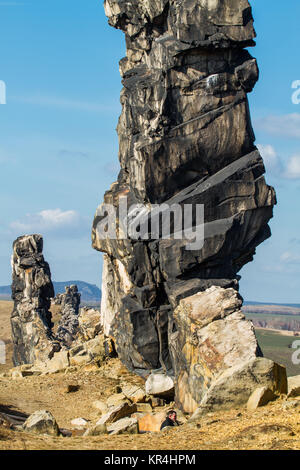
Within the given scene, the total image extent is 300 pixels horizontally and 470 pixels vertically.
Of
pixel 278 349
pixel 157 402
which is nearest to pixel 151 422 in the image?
pixel 157 402

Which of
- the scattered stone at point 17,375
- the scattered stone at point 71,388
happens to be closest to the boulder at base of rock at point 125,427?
the scattered stone at point 71,388

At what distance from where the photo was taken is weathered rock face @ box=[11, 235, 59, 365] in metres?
60.4

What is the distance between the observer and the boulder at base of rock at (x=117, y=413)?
2955 cm

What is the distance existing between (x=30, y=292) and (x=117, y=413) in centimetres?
3207

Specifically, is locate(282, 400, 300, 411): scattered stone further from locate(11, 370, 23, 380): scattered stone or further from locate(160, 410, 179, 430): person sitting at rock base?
locate(11, 370, 23, 380): scattered stone

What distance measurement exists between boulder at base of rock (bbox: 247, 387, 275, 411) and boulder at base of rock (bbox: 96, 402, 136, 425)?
778 centimetres

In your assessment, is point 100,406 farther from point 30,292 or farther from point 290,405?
point 30,292

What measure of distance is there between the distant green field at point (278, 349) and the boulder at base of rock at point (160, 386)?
4798 cm

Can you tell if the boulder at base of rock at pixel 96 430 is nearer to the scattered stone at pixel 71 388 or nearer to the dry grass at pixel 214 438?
the dry grass at pixel 214 438

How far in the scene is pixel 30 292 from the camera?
61.2 metres

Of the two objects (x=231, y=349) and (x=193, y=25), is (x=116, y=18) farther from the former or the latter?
(x=231, y=349)

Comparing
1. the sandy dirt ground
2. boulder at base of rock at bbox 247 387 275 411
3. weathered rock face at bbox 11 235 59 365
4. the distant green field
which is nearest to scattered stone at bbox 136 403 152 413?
the sandy dirt ground
